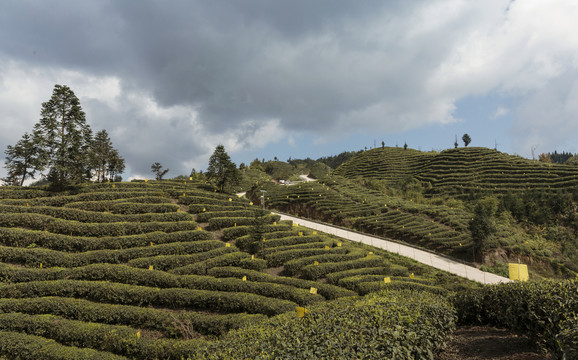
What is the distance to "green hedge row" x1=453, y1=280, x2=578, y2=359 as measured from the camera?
5.42 metres

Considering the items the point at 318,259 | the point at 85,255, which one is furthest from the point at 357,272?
the point at 85,255

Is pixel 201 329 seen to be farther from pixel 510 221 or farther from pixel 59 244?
pixel 510 221

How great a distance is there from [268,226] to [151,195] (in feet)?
36.4

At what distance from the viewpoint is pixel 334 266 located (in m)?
19.8

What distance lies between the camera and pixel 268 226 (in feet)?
79.6

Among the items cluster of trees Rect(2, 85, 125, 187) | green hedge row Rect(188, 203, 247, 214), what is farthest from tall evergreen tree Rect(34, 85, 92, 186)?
green hedge row Rect(188, 203, 247, 214)

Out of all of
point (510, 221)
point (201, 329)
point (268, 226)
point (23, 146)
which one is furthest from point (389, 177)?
point (23, 146)

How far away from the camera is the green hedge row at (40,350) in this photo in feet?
37.8

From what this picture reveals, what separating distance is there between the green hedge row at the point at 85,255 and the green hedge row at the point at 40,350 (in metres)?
4.64

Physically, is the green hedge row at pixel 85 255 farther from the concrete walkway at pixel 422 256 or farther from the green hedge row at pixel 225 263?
the concrete walkway at pixel 422 256

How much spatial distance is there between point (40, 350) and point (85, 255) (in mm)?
5936

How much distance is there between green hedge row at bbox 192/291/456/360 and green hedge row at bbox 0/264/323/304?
26.8ft

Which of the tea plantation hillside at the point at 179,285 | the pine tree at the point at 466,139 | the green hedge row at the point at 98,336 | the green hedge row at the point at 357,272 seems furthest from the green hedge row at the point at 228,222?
the pine tree at the point at 466,139

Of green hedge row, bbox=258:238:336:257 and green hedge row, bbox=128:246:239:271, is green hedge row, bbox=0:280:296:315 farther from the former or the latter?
green hedge row, bbox=258:238:336:257
